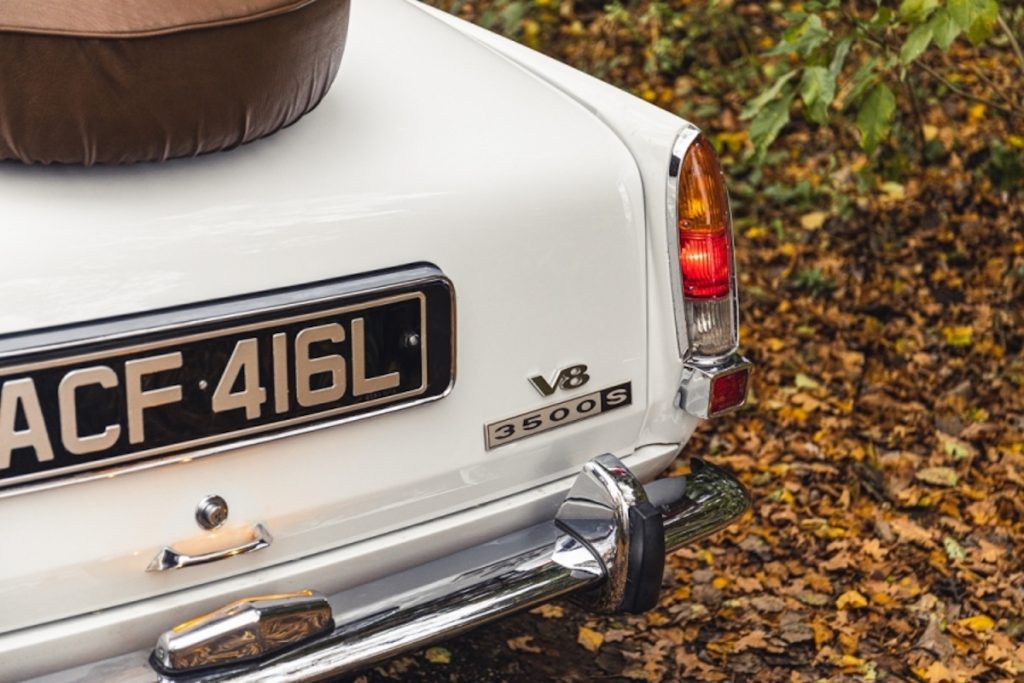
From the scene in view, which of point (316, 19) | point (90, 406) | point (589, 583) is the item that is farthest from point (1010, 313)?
point (90, 406)

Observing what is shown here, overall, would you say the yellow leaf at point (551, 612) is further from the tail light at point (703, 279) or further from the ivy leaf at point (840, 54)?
the ivy leaf at point (840, 54)

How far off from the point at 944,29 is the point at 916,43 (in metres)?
0.12

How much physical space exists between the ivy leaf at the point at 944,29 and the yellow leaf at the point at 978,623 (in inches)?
54.3

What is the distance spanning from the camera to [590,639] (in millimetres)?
3074

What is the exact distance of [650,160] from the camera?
86.7 inches

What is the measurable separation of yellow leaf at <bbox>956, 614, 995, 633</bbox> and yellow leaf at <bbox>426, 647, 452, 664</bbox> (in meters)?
1.24

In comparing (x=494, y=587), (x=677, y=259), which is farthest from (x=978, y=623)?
(x=494, y=587)

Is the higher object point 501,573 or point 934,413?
point 501,573

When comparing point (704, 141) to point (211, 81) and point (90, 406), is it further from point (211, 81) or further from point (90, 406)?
point (90, 406)

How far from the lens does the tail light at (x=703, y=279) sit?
223 cm

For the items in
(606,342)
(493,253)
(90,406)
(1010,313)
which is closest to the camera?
(90,406)

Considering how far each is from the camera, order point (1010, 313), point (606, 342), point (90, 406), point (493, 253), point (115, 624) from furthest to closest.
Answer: point (1010, 313) < point (606, 342) < point (493, 253) < point (115, 624) < point (90, 406)

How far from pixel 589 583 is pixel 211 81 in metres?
1.01

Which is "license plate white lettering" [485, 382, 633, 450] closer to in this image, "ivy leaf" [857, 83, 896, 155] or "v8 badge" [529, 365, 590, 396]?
"v8 badge" [529, 365, 590, 396]
